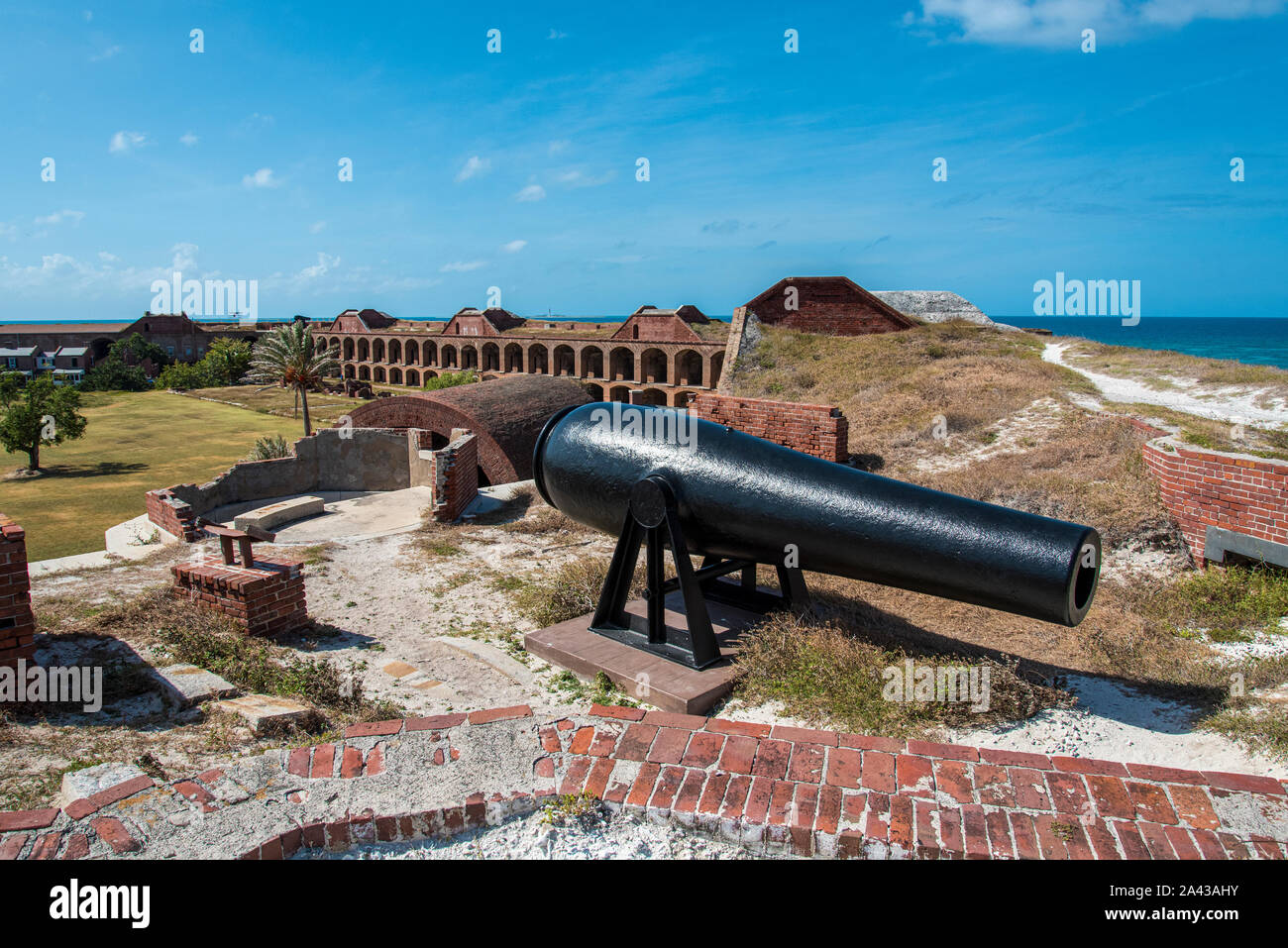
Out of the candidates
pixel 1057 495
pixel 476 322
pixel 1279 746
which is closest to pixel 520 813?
pixel 1279 746

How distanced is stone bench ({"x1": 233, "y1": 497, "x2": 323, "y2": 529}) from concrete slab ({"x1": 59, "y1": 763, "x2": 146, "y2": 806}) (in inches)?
304

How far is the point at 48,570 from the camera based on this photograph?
764 centimetres

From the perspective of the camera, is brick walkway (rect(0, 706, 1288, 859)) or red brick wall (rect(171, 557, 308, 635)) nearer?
brick walkway (rect(0, 706, 1288, 859))

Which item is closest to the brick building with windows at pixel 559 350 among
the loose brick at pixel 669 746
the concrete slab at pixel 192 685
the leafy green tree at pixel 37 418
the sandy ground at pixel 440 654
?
the leafy green tree at pixel 37 418

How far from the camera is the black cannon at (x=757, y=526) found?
364 cm

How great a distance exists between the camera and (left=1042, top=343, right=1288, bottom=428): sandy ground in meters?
10.3

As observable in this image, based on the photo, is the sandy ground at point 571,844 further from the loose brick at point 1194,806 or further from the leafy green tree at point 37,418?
the leafy green tree at point 37,418

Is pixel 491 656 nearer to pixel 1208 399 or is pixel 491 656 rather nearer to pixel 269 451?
pixel 1208 399

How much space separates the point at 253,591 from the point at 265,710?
1.80 m

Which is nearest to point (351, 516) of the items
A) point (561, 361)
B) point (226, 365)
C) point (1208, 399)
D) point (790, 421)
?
point (790, 421)

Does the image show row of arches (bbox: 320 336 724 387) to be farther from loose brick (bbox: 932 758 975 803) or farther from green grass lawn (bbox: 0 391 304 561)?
loose brick (bbox: 932 758 975 803)

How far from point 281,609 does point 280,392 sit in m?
46.0

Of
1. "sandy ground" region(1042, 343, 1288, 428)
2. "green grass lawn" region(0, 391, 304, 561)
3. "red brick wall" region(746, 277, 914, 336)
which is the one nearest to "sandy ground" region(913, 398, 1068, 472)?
"sandy ground" region(1042, 343, 1288, 428)

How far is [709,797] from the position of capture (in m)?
2.93
